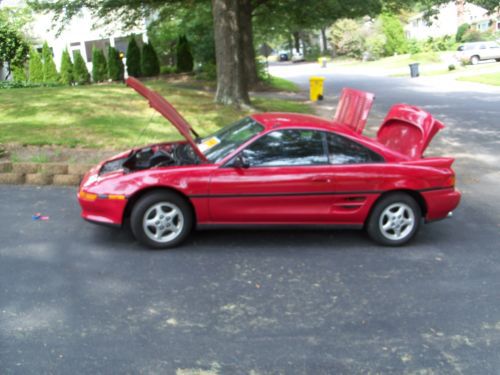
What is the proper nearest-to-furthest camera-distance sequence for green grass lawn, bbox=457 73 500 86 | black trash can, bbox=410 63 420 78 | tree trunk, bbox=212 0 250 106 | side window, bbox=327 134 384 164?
side window, bbox=327 134 384 164
tree trunk, bbox=212 0 250 106
green grass lawn, bbox=457 73 500 86
black trash can, bbox=410 63 420 78

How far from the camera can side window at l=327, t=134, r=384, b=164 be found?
19.0 ft

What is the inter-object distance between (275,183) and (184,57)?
70.6ft

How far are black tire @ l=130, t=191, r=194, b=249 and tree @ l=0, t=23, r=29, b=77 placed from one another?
24.4 meters

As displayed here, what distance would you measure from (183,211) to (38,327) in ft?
6.44

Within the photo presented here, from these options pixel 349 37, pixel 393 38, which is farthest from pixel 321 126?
pixel 349 37

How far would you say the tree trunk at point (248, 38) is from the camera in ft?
71.3

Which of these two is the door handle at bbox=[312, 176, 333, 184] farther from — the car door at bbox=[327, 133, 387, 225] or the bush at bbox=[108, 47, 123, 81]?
the bush at bbox=[108, 47, 123, 81]

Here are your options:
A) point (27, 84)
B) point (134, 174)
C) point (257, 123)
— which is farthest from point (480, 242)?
point (27, 84)

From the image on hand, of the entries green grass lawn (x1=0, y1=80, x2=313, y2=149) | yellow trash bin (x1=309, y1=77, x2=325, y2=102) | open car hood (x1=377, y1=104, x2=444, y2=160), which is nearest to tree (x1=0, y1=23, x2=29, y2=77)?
green grass lawn (x1=0, y1=80, x2=313, y2=149)

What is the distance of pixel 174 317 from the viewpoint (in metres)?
4.27

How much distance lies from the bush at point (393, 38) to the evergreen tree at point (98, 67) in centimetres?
4155

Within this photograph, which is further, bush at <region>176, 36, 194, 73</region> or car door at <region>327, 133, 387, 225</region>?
bush at <region>176, 36, 194, 73</region>

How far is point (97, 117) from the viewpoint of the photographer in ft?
39.5

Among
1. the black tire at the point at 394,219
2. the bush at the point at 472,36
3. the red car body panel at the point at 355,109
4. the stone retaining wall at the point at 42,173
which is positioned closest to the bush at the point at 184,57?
the stone retaining wall at the point at 42,173
